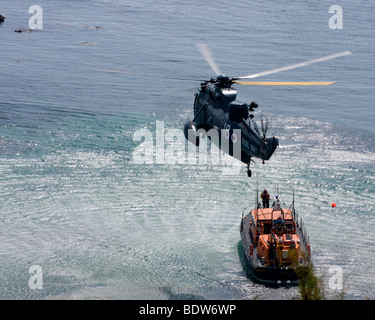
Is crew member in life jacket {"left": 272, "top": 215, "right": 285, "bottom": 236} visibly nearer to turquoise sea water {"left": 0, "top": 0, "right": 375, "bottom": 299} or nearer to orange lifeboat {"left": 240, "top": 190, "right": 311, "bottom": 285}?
orange lifeboat {"left": 240, "top": 190, "right": 311, "bottom": 285}

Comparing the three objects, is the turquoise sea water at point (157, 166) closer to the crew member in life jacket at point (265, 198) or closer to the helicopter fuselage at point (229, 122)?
the crew member in life jacket at point (265, 198)

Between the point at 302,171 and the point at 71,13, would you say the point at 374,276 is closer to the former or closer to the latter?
the point at 302,171

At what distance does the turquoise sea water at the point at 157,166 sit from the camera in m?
33.4

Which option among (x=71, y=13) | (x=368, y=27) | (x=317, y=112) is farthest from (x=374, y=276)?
(x=71, y=13)

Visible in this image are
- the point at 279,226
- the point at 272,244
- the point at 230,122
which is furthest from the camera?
the point at 279,226

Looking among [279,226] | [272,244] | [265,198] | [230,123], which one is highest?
[230,123]

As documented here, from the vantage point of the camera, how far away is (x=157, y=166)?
43.6m

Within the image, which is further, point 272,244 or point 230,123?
Result: point 272,244

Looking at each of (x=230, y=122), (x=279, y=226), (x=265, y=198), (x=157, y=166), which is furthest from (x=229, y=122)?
(x=157, y=166)

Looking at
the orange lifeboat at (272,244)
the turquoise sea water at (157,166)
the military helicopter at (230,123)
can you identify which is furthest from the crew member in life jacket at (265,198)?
the military helicopter at (230,123)

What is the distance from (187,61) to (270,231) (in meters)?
36.6

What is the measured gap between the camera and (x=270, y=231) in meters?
34.6

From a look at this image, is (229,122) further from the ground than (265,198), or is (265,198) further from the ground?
(229,122)

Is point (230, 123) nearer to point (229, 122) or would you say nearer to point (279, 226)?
point (229, 122)
